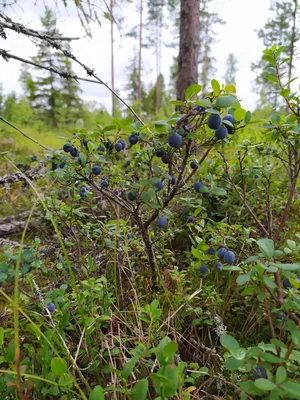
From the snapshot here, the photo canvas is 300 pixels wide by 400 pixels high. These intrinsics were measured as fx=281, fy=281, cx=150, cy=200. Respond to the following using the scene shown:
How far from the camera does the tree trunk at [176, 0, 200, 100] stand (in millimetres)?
4742

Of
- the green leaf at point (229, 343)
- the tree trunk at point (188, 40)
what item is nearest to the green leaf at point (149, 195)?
the green leaf at point (229, 343)

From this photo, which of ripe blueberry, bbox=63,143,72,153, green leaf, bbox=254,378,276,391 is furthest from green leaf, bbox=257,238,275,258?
ripe blueberry, bbox=63,143,72,153

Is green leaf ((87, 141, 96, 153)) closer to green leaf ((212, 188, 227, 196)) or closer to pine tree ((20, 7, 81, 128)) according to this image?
green leaf ((212, 188, 227, 196))

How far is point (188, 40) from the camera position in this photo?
481 cm

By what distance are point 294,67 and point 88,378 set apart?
18.4m

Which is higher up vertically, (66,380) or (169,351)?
(169,351)

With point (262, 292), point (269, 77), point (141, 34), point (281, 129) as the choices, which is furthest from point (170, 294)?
point (141, 34)

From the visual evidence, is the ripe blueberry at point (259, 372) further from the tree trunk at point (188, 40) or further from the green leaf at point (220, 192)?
the tree trunk at point (188, 40)

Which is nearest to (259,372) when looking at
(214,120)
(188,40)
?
(214,120)

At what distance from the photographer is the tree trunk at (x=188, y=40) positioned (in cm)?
474

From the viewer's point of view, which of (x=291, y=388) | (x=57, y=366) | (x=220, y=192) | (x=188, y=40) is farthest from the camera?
(x=188, y=40)

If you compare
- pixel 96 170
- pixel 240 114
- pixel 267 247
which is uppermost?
pixel 240 114

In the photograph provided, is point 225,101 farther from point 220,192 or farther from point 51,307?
point 51,307

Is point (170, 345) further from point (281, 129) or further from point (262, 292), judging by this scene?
point (281, 129)
